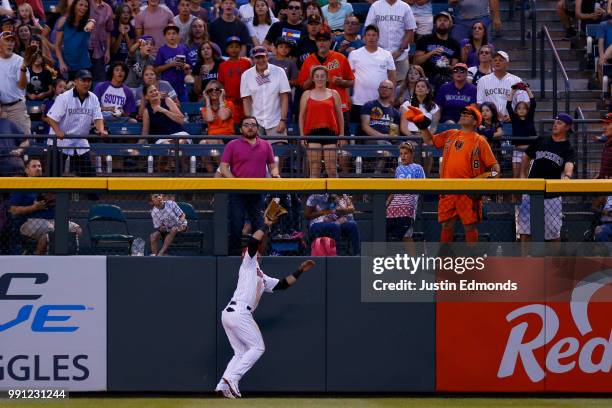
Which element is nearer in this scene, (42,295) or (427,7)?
(42,295)

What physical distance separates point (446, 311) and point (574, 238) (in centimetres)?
140

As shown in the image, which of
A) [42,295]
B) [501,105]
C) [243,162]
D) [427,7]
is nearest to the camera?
[42,295]

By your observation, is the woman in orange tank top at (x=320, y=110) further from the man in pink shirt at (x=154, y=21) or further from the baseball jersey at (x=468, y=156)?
the man in pink shirt at (x=154, y=21)

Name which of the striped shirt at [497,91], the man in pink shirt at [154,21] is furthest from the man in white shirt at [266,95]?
the man in pink shirt at [154,21]

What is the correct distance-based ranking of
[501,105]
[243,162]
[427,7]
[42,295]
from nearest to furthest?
[42,295] < [243,162] < [501,105] < [427,7]

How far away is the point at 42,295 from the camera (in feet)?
38.7

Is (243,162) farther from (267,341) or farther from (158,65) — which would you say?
(158,65)

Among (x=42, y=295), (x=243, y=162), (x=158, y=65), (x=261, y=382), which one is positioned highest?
(x=158, y=65)

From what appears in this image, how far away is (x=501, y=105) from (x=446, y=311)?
5.06 metres

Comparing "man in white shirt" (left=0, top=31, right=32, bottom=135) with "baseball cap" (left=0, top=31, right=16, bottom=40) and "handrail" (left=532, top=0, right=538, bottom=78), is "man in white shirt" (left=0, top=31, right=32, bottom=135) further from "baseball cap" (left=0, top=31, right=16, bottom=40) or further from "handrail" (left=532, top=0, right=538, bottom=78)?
"handrail" (left=532, top=0, right=538, bottom=78)

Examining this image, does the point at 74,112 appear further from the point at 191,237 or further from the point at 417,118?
the point at 417,118

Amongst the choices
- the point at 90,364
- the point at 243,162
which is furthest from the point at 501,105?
the point at 90,364

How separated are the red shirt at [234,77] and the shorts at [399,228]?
4.79 meters

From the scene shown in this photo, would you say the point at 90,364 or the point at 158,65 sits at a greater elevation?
the point at 158,65
